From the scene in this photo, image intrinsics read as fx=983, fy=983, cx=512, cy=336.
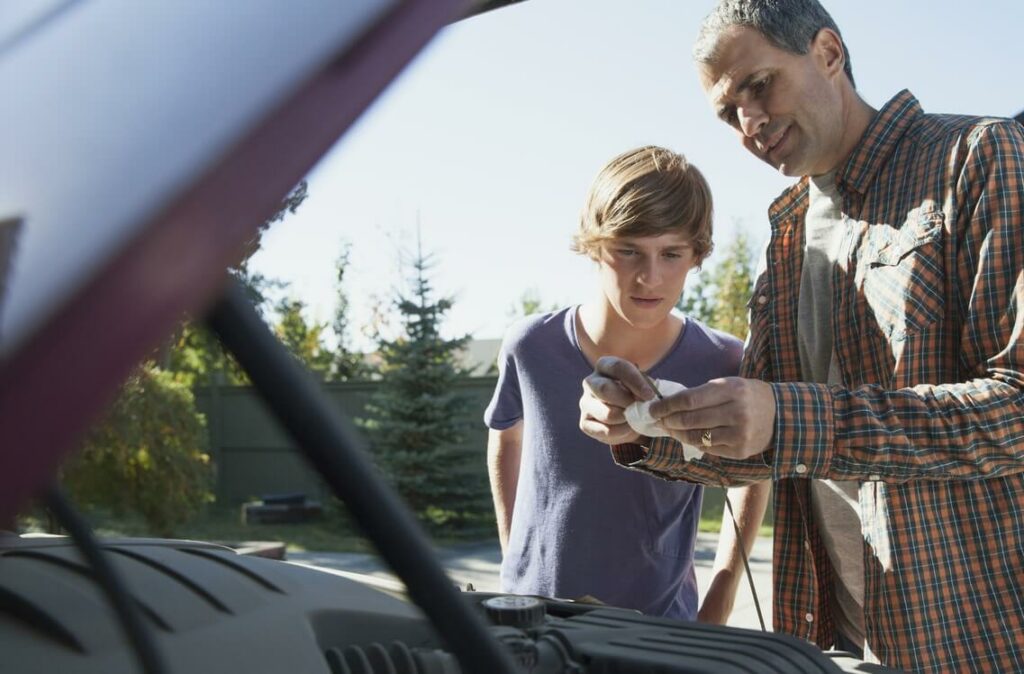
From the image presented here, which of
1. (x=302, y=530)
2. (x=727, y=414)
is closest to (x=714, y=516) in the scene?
(x=302, y=530)

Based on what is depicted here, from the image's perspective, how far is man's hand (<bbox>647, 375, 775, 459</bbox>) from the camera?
1.58 m

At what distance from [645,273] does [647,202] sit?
167 mm

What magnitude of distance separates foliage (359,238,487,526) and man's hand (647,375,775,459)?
12.5 meters

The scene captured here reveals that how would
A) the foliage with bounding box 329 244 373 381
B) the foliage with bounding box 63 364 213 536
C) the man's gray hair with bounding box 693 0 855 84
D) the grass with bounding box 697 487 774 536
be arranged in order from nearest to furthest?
1. the man's gray hair with bounding box 693 0 855 84
2. the foliage with bounding box 63 364 213 536
3. the grass with bounding box 697 487 774 536
4. the foliage with bounding box 329 244 373 381

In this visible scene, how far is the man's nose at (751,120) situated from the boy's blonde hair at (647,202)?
34cm

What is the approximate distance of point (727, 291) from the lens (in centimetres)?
2211

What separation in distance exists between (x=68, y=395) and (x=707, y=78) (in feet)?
5.83

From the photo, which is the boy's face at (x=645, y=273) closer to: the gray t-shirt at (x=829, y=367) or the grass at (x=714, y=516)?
the gray t-shirt at (x=829, y=367)

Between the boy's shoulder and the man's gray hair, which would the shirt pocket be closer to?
the man's gray hair

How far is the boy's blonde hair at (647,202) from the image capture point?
2299mm

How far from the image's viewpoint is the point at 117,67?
0.54m

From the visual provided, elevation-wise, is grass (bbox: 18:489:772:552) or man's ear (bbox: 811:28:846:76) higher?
man's ear (bbox: 811:28:846:76)

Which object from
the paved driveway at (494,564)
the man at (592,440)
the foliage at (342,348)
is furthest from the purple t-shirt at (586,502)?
the foliage at (342,348)

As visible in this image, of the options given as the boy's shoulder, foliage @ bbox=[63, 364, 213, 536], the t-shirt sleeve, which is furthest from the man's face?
foliage @ bbox=[63, 364, 213, 536]
